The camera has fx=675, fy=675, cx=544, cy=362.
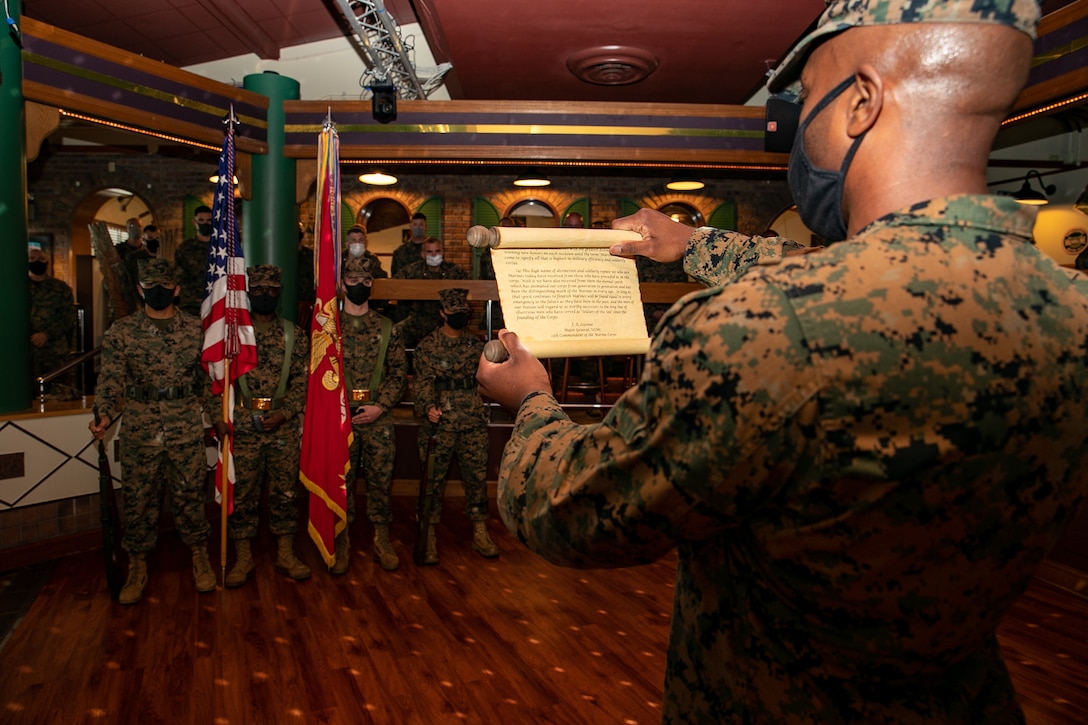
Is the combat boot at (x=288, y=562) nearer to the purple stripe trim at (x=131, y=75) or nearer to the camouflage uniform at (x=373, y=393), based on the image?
the camouflage uniform at (x=373, y=393)

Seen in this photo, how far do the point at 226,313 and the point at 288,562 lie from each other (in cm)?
149

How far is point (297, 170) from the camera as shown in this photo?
5863mm

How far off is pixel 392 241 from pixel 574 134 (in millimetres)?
5570

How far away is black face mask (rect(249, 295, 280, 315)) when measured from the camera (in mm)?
4172

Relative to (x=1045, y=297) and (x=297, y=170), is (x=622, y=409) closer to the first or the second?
(x=1045, y=297)

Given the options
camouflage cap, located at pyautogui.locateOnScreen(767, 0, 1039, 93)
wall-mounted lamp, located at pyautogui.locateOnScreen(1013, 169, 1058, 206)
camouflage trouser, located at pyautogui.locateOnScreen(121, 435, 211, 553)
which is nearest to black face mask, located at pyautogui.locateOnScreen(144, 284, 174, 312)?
camouflage trouser, located at pyautogui.locateOnScreen(121, 435, 211, 553)

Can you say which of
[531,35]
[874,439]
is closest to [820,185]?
[874,439]

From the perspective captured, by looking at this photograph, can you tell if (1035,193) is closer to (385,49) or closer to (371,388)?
(385,49)

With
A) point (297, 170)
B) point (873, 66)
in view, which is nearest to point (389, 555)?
point (297, 170)

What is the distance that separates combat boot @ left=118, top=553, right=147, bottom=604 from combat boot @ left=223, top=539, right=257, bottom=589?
1.33 ft

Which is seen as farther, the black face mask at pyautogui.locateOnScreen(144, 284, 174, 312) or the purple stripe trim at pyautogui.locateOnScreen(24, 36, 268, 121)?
the purple stripe trim at pyautogui.locateOnScreen(24, 36, 268, 121)

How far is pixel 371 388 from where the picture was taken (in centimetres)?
439

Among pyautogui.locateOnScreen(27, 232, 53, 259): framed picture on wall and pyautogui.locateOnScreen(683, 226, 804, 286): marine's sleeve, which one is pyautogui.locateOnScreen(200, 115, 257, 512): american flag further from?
pyautogui.locateOnScreen(27, 232, 53, 259): framed picture on wall

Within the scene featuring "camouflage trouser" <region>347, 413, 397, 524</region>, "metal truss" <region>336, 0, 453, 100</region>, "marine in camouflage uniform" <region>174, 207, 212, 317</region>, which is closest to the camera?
"camouflage trouser" <region>347, 413, 397, 524</region>
